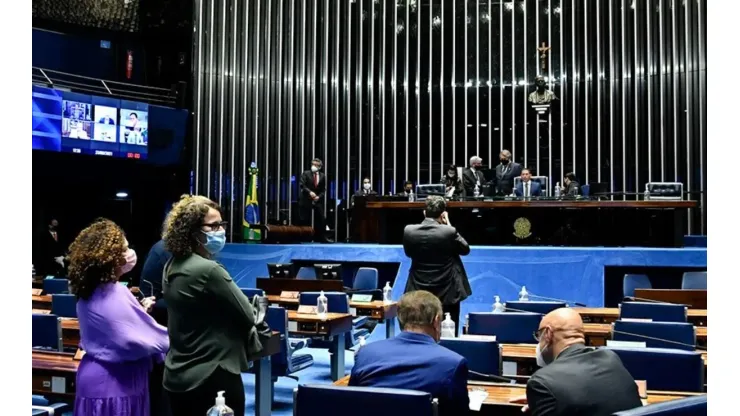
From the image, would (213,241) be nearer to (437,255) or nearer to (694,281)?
(437,255)

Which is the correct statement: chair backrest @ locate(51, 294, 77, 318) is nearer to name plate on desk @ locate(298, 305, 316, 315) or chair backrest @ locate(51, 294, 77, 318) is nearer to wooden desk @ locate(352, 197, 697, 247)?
name plate on desk @ locate(298, 305, 316, 315)

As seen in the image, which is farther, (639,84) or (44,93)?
(639,84)

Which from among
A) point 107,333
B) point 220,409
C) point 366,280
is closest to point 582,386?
point 220,409

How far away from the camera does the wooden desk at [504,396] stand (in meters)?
2.87

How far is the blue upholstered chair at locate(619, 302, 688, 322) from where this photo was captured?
5195mm

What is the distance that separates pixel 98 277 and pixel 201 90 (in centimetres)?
1350

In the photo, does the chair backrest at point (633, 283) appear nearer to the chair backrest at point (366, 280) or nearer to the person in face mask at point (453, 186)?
the chair backrest at point (366, 280)

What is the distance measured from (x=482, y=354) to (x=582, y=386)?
1302 mm

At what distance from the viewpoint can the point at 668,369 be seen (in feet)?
10.8

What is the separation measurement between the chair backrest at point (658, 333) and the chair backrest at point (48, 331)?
128 inches

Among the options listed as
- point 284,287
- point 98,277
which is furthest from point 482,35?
point 98,277

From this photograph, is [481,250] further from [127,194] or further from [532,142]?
[127,194]

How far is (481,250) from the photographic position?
943 cm

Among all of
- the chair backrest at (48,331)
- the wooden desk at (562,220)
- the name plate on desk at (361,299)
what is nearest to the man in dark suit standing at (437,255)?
the name plate on desk at (361,299)
